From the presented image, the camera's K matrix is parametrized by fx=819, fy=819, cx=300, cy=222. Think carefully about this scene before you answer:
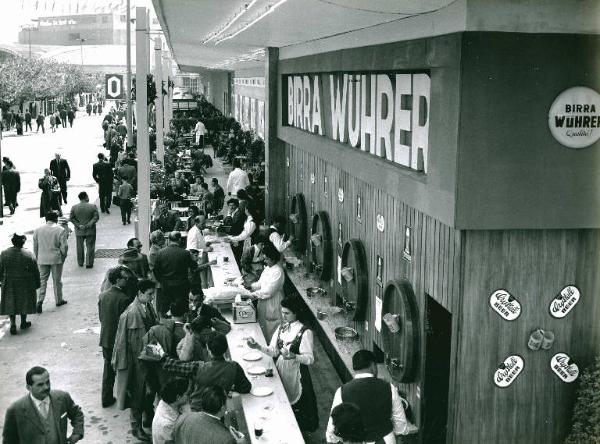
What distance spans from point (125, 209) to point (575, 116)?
15.9m

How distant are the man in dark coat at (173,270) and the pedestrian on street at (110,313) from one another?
1745 mm

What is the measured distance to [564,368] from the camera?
6699mm

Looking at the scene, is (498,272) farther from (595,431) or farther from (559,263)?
(595,431)

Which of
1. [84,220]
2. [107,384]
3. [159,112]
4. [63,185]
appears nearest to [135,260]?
[107,384]

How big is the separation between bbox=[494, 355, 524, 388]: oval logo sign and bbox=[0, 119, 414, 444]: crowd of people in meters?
0.86

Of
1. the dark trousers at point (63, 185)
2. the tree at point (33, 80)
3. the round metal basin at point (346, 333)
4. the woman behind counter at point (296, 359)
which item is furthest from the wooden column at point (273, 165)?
the tree at point (33, 80)

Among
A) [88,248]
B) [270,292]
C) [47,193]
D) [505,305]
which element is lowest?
[88,248]

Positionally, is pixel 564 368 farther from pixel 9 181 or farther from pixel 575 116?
pixel 9 181

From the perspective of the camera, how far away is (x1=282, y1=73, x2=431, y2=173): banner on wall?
7863 millimetres

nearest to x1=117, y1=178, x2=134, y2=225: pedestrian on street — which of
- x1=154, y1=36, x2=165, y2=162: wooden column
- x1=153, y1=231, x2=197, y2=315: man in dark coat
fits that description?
x1=154, y1=36, x2=165, y2=162: wooden column

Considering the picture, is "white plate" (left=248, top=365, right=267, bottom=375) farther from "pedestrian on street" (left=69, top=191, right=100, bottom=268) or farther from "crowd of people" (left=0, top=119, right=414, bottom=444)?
"pedestrian on street" (left=69, top=191, right=100, bottom=268)

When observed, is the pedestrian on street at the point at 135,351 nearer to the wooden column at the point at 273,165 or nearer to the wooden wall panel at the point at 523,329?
the wooden wall panel at the point at 523,329

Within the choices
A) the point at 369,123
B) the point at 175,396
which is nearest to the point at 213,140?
the point at 369,123

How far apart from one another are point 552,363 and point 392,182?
2.60 meters
